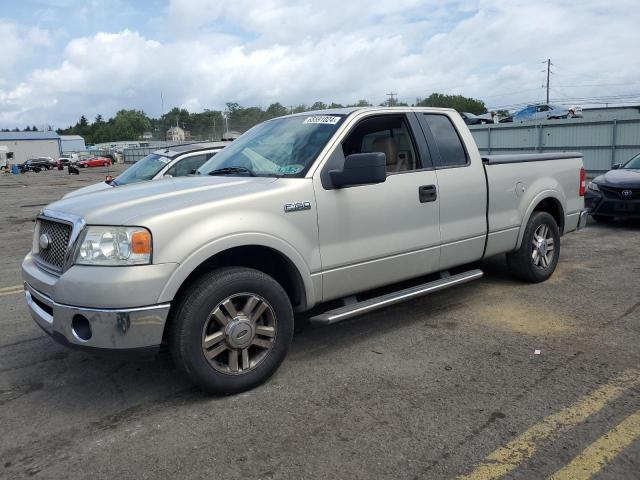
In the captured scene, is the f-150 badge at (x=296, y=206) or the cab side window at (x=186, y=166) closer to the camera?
the f-150 badge at (x=296, y=206)

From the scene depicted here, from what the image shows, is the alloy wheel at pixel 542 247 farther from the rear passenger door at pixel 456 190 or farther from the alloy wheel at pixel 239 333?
the alloy wheel at pixel 239 333

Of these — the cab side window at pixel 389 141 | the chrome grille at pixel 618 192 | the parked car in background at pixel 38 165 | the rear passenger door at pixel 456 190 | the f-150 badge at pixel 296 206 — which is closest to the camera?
the f-150 badge at pixel 296 206

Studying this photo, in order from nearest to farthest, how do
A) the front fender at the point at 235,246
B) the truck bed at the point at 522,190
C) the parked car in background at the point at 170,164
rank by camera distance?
the front fender at the point at 235,246 → the truck bed at the point at 522,190 → the parked car in background at the point at 170,164

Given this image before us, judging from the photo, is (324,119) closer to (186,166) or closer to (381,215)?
(381,215)

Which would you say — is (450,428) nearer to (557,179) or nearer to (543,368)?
(543,368)

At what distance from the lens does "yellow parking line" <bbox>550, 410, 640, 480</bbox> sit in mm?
2697

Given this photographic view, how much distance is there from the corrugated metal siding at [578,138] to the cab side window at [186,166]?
15.3 m

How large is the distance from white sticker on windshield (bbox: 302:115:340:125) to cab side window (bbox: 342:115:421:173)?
0.57ft

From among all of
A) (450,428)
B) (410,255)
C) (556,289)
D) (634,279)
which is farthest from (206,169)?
(634,279)

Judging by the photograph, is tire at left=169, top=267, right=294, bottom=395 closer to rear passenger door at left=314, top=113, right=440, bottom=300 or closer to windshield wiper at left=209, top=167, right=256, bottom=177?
rear passenger door at left=314, top=113, right=440, bottom=300

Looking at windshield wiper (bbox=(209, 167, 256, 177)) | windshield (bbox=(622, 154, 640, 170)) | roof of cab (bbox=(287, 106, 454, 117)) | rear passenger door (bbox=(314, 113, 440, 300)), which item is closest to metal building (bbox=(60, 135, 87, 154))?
windshield (bbox=(622, 154, 640, 170))

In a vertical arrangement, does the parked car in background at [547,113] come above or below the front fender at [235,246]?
above

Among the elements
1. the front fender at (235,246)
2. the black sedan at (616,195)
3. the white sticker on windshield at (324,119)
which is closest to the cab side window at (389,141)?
the white sticker on windshield at (324,119)

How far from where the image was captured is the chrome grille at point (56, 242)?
11.6ft
